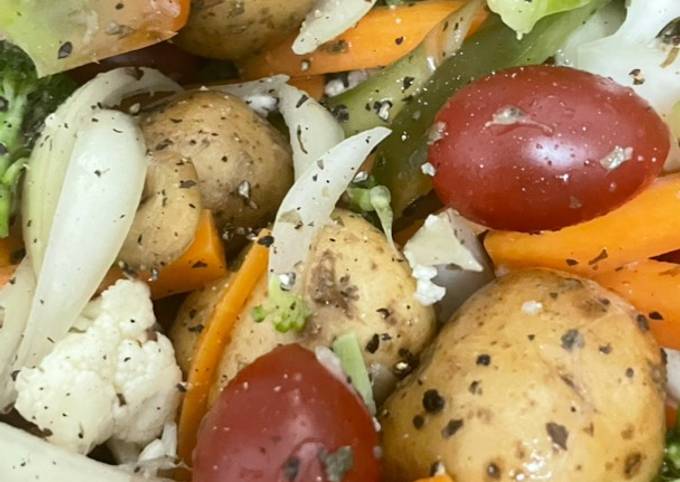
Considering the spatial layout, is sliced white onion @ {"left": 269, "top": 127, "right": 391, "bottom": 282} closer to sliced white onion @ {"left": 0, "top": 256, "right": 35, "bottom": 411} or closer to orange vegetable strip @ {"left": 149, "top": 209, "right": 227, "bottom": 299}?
orange vegetable strip @ {"left": 149, "top": 209, "right": 227, "bottom": 299}

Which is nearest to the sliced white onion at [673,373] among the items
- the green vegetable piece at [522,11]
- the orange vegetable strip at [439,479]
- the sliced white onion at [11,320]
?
the orange vegetable strip at [439,479]

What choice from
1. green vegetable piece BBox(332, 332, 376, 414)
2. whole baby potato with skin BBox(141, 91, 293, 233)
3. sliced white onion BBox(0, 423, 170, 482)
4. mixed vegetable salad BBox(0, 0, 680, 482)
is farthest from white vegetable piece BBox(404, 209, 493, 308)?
sliced white onion BBox(0, 423, 170, 482)

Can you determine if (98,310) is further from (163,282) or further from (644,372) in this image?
(644,372)

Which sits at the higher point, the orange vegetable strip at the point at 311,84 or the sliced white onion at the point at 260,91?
the sliced white onion at the point at 260,91

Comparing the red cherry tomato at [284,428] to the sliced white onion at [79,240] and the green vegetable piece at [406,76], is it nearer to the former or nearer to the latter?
the sliced white onion at [79,240]

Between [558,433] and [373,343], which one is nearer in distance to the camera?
[558,433]

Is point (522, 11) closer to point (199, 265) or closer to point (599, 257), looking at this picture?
point (599, 257)

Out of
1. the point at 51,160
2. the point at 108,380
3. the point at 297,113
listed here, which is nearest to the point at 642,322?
the point at 297,113
